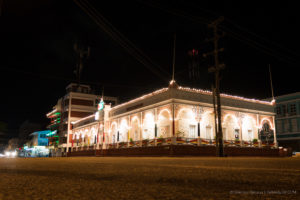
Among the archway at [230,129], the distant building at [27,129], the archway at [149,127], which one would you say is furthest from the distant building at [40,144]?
the archway at [230,129]

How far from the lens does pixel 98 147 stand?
3747 centimetres

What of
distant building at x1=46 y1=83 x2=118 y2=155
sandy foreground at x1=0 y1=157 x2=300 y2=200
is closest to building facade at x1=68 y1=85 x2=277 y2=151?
sandy foreground at x1=0 y1=157 x2=300 y2=200

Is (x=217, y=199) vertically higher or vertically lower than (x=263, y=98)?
lower

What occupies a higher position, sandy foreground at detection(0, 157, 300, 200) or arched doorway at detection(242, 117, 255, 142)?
arched doorway at detection(242, 117, 255, 142)

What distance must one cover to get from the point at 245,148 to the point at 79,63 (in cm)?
3184

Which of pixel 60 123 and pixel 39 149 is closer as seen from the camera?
pixel 60 123

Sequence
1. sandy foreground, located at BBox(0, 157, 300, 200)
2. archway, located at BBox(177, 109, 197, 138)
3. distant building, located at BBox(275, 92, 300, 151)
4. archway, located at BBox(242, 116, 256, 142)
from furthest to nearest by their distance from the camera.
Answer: distant building, located at BBox(275, 92, 300, 151), archway, located at BBox(242, 116, 256, 142), archway, located at BBox(177, 109, 197, 138), sandy foreground, located at BBox(0, 157, 300, 200)

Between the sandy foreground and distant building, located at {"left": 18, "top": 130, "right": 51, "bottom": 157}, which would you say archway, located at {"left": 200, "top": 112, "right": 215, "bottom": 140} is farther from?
distant building, located at {"left": 18, "top": 130, "right": 51, "bottom": 157}

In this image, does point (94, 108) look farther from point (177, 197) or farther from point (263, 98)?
point (177, 197)

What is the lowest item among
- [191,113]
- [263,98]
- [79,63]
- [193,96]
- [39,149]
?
[39,149]

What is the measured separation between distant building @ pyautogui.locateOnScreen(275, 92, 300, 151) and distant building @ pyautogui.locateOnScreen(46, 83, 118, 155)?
39610 millimetres

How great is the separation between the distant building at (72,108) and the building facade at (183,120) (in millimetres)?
23200

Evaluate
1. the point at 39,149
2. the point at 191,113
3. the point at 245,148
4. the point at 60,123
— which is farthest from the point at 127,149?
the point at 39,149

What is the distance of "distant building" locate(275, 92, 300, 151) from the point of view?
4294cm
